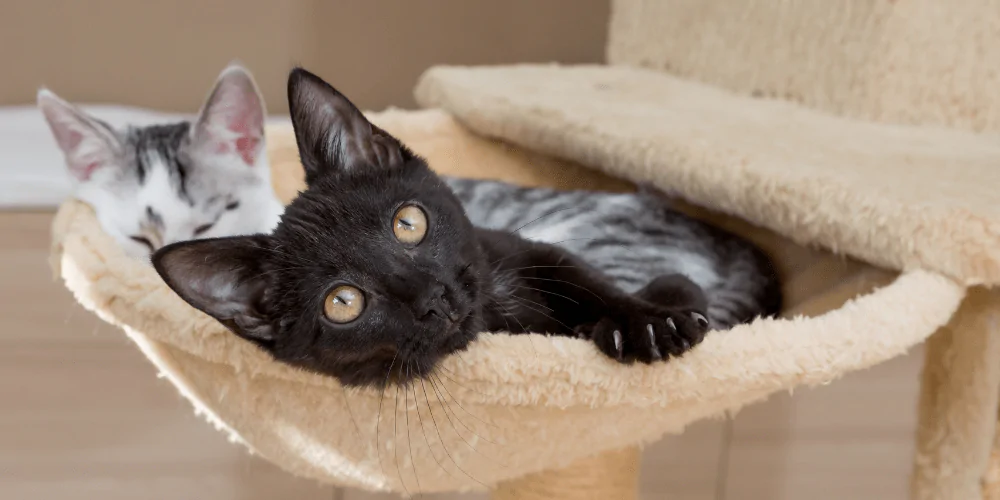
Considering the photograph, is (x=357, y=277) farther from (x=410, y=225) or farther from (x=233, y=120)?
(x=233, y=120)

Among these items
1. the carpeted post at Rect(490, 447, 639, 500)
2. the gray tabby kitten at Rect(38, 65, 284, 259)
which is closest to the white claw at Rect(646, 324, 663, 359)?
the carpeted post at Rect(490, 447, 639, 500)

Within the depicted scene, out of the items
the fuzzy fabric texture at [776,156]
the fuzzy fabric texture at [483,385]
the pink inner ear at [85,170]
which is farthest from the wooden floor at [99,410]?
the fuzzy fabric texture at [483,385]

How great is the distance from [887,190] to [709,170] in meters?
0.23

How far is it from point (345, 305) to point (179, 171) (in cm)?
61

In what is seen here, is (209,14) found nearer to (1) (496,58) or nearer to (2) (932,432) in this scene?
(1) (496,58)

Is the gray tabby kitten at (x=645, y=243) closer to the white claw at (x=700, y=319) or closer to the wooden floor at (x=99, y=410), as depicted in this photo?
the white claw at (x=700, y=319)

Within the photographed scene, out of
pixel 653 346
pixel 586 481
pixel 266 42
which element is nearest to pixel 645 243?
pixel 586 481

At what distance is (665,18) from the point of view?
69.6 inches

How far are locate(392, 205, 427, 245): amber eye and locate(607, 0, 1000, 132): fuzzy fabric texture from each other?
0.85 m

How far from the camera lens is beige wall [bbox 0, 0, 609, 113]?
6.90 ft

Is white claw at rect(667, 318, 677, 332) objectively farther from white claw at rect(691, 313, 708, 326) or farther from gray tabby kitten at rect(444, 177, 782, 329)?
gray tabby kitten at rect(444, 177, 782, 329)

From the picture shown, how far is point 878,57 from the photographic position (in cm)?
124

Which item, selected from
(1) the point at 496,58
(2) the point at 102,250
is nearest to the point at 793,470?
(1) the point at 496,58

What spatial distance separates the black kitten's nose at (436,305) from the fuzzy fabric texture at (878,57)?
887 mm
